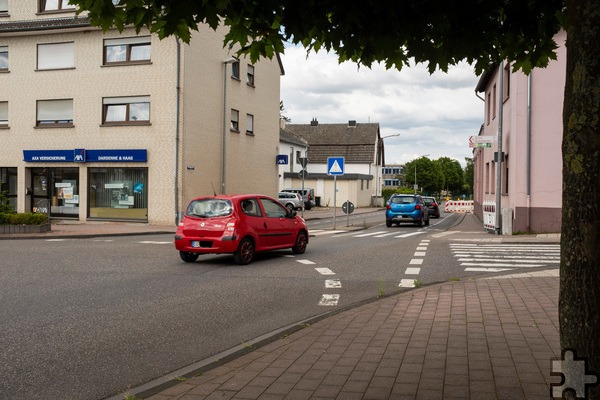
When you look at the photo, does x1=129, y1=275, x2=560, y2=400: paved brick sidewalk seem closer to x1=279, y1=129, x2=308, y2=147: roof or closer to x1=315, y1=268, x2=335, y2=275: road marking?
x1=315, y1=268, x2=335, y2=275: road marking

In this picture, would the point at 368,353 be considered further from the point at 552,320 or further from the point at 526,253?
the point at 526,253

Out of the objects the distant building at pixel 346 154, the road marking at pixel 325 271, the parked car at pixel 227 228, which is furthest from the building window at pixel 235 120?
the distant building at pixel 346 154

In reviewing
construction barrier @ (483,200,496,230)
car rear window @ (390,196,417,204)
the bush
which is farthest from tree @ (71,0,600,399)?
car rear window @ (390,196,417,204)

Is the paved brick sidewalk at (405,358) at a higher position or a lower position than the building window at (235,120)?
lower

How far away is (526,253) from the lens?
1475 cm

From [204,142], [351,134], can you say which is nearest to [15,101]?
[204,142]

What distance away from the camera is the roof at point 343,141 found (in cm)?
7125

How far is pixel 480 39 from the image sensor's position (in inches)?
200

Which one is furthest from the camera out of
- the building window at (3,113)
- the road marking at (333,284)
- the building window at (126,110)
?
the building window at (3,113)

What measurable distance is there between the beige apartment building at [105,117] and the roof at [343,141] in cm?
4254

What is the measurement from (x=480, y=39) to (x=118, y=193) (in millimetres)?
23953

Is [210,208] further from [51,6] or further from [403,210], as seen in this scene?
[51,6]

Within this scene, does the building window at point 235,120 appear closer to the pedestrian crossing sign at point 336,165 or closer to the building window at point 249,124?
the building window at point 249,124

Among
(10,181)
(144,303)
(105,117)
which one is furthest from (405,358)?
(10,181)
